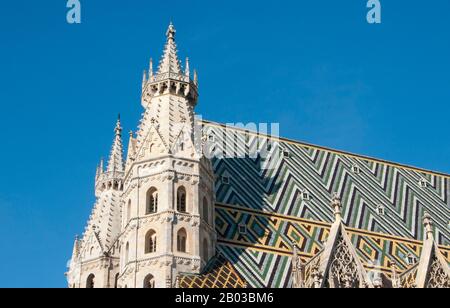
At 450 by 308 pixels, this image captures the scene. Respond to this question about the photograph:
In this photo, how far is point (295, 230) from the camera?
118 ft

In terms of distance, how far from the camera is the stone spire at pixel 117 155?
40.4 meters

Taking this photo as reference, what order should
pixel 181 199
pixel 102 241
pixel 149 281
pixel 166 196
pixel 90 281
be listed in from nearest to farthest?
pixel 149 281, pixel 166 196, pixel 181 199, pixel 90 281, pixel 102 241

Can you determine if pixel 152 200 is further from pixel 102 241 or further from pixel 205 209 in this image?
pixel 102 241

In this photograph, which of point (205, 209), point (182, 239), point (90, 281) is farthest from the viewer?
point (90, 281)

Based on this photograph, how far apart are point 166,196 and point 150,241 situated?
166 cm

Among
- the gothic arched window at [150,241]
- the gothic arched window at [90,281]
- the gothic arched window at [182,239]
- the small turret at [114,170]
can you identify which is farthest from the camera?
the small turret at [114,170]

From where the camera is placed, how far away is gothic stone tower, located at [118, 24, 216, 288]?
1214 inches

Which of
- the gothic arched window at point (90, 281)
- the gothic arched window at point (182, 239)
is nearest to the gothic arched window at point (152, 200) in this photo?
the gothic arched window at point (182, 239)

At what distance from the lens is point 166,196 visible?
1250 inches

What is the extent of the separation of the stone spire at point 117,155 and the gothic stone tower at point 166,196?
16.2 ft

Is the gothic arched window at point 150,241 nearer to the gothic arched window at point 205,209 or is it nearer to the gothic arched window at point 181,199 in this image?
the gothic arched window at point 181,199

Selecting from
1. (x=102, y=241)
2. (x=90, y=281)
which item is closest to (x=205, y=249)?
(x=102, y=241)
